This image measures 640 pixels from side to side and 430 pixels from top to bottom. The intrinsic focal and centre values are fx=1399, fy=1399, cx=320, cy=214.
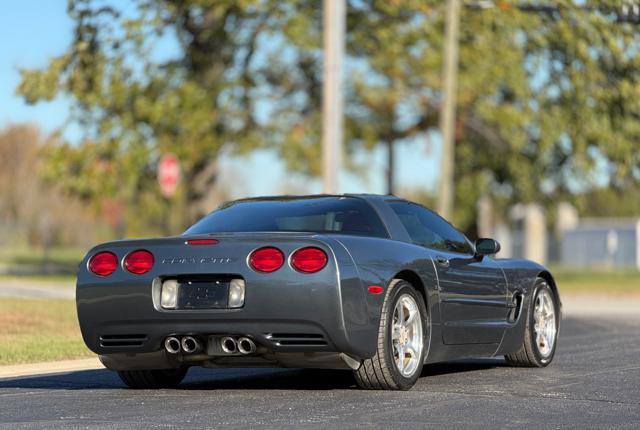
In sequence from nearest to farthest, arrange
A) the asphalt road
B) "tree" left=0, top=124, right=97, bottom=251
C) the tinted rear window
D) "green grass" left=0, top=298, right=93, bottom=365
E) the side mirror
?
the asphalt road, the tinted rear window, the side mirror, "green grass" left=0, top=298, right=93, bottom=365, "tree" left=0, top=124, right=97, bottom=251

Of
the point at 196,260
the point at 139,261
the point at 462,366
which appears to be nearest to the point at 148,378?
the point at 139,261

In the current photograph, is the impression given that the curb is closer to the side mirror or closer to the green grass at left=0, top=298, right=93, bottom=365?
the green grass at left=0, top=298, right=93, bottom=365

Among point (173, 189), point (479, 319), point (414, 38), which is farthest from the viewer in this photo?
point (414, 38)

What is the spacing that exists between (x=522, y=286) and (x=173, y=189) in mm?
18220

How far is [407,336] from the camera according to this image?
938 centimetres

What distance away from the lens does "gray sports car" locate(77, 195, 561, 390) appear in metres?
8.68

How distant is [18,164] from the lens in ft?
205

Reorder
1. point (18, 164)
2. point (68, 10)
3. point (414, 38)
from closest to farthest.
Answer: point (68, 10) < point (414, 38) < point (18, 164)

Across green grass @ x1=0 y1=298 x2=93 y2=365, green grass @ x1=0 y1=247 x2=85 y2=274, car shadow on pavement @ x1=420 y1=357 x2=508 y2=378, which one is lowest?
green grass @ x1=0 y1=247 x2=85 y2=274

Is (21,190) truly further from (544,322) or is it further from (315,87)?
(544,322)

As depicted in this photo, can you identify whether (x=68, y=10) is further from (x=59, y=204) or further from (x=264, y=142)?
(x=59, y=204)

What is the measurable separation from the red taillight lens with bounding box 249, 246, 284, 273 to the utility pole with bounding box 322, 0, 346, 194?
1171cm

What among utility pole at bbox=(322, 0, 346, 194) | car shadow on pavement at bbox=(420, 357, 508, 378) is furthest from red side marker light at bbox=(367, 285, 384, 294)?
utility pole at bbox=(322, 0, 346, 194)

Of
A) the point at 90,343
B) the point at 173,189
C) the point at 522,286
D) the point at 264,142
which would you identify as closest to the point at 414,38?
the point at 264,142
